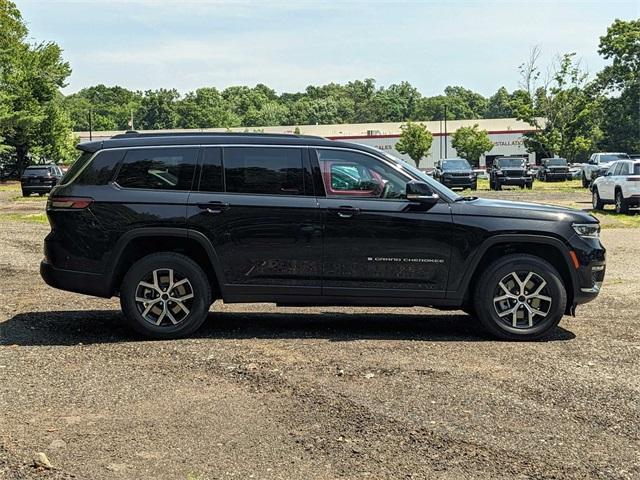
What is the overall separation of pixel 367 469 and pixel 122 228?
3823 millimetres

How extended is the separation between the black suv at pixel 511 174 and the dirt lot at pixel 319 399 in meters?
33.4

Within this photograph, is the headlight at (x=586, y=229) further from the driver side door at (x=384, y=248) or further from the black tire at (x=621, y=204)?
the black tire at (x=621, y=204)

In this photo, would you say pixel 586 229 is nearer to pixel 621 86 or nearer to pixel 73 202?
pixel 73 202

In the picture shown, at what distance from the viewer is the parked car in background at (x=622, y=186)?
21828mm

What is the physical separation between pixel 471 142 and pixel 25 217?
6334 cm

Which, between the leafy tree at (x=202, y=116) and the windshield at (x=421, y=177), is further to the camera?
the leafy tree at (x=202, y=116)

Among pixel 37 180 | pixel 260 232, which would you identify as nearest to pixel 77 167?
pixel 260 232

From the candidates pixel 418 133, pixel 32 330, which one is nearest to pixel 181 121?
pixel 418 133

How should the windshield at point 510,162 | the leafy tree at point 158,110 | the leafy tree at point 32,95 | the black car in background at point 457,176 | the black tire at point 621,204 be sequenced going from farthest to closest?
the leafy tree at point 158,110 < the leafy tree at point 32,95 < the windshield at point 510,162 < the black car in background at point 457,176 < the black tire at point 621,204

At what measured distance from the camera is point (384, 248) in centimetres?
695

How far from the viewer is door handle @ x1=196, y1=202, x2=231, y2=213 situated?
695 centimetres

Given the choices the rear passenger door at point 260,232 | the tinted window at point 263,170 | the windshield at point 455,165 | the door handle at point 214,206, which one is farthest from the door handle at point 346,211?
the windshield at point 455,165

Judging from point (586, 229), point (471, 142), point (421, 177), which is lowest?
point (586, 229)

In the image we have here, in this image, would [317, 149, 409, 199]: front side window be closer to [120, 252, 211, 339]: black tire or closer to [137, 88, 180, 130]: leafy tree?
[120, 252, 211, 339]: black tire
